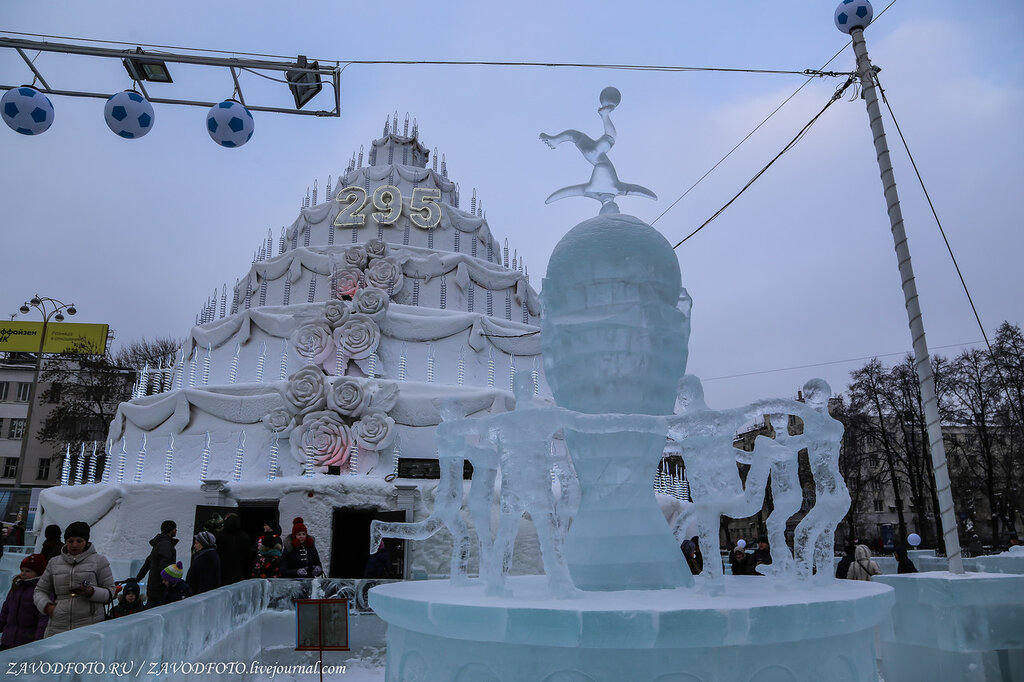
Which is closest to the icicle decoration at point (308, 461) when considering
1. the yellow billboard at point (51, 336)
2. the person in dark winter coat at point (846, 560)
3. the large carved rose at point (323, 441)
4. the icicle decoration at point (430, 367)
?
the large carved rose at point (323, 441)

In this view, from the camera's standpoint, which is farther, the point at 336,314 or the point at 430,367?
the point at 336,314

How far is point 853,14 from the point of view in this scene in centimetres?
579

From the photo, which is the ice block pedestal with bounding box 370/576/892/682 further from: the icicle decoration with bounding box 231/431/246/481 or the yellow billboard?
the yellow billboard

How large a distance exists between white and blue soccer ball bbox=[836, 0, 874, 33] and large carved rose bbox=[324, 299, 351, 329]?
12.8 meters

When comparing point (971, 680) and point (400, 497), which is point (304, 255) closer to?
point (400, 497)

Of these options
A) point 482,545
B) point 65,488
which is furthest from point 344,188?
point 482,545

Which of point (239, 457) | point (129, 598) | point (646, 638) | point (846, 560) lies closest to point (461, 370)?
point (239, 457)

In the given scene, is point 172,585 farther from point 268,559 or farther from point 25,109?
point 25,109

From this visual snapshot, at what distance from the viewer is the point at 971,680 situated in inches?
153

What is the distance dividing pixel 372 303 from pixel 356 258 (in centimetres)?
223

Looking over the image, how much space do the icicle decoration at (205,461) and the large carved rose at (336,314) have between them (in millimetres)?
3818

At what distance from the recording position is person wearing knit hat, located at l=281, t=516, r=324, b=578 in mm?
7488

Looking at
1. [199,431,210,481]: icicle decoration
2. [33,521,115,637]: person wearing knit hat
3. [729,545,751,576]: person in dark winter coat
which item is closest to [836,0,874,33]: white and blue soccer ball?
[729,545,751,576]: person in dark winter coat

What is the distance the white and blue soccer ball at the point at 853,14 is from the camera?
5.75 m
